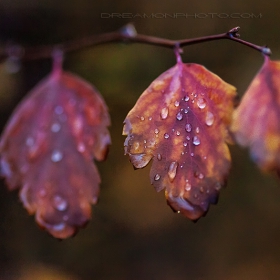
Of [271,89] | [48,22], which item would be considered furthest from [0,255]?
[271,89]

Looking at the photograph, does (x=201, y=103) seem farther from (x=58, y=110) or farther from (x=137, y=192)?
(x=137, y=192)

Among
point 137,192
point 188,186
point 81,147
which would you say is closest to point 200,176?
point 188,186

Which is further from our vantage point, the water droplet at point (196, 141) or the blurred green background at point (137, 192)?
the blurred green background at point (137, 192)

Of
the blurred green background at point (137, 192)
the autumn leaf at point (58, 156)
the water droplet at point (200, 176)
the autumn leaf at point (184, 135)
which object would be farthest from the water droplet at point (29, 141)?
the blurred green background at point (137, 192)

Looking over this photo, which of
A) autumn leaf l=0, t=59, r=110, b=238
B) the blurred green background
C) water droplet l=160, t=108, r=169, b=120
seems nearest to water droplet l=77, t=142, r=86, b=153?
autumn leaf l=0, t=59, r=110, b=238

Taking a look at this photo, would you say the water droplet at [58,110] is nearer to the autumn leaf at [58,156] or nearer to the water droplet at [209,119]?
the autumn leaf at [58,156]

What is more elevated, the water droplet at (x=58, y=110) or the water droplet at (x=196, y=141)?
the water droplet at (x=58, y=110)

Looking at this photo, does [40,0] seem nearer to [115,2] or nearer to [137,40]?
[115,2]
